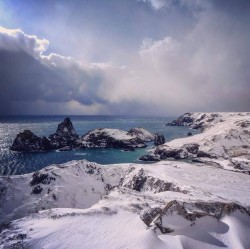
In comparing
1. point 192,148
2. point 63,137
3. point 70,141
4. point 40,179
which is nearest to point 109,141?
point 70,141

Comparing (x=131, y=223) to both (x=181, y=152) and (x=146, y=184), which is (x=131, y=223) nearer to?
(x=146, y=184)

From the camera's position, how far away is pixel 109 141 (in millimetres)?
155375

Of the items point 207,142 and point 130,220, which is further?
point 207,142

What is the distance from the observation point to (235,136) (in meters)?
141

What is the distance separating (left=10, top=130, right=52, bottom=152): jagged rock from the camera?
13475 cm

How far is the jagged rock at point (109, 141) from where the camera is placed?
5994 inches

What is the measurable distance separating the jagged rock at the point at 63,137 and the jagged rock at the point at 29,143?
488cm

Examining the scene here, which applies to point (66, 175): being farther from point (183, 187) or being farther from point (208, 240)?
point (208, 240)

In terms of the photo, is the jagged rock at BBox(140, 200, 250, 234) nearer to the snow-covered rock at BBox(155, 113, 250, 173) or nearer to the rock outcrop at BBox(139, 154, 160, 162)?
the snow-covered rock at BBox(155, 113, 250, 173)

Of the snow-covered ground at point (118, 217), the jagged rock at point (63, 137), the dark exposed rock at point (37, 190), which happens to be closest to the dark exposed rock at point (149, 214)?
the snow-covered ground at point (118, 217)

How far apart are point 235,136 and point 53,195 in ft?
376

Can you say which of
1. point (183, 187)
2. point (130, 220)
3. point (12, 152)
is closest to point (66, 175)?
point (183, 187)

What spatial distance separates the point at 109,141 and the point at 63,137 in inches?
1184

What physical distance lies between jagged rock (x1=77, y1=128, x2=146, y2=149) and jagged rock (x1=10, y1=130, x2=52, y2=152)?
21100 mm
